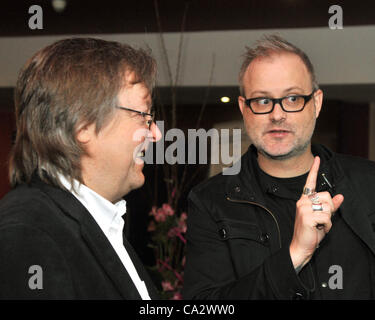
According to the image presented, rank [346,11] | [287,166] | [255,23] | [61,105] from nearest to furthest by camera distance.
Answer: [61,105]
[287,166]
[346,11]
[255,23]

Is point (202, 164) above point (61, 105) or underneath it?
underneath

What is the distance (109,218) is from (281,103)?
84cm

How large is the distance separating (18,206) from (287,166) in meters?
1.10

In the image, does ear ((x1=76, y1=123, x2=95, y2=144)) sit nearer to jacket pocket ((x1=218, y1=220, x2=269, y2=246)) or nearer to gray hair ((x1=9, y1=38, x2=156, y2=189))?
gray hair ((x1=9, y1=38, x2=156, y2=189))

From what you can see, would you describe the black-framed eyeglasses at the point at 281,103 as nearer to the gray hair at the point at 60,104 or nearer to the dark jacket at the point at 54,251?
the gray hair at the point at 60,104

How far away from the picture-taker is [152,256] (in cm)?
490

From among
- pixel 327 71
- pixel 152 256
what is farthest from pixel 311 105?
pixel 152 256

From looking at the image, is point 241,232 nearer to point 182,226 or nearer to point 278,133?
point 278,133

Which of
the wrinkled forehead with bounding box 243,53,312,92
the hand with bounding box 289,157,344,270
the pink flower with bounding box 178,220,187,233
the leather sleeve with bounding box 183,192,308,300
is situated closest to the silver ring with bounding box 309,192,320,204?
the hand with bounding box 289,157,344,270

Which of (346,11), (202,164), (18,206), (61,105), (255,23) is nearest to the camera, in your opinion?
(18,206)

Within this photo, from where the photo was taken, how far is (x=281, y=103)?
6.29 ft

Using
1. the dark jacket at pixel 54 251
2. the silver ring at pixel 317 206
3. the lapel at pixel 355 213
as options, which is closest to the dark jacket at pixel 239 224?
the lapel at pixel 355 213

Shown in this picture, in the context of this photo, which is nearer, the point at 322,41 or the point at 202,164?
the point at 322,41
